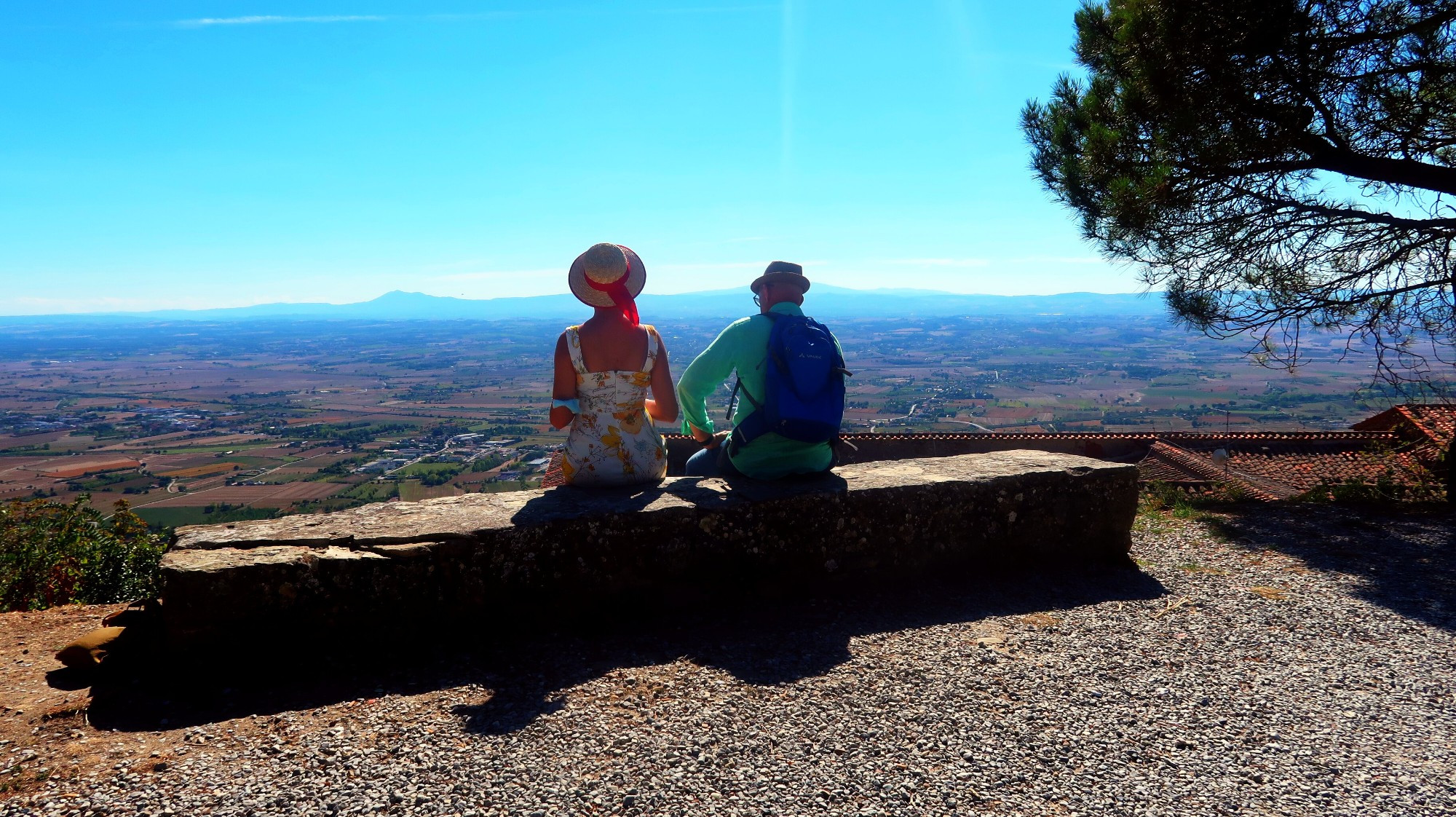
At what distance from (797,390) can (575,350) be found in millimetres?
1354

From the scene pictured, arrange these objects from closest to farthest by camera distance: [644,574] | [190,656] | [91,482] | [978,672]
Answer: [190,656], [978,672], [644,574], [91,482]

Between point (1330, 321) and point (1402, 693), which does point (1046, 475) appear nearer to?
point (1402, 693)

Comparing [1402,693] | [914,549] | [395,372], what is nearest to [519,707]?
[914,549]

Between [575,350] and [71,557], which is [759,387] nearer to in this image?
[575,350]

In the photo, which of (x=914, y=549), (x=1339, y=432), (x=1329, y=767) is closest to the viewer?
(x=1329, y=767)

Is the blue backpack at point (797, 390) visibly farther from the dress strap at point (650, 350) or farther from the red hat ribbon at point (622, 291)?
the red hat ribbon at point (622, 291)

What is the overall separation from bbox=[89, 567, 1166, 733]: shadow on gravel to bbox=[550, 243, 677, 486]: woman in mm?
967

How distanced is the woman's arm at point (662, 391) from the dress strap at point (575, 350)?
1.46ft

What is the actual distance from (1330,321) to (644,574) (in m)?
7.57

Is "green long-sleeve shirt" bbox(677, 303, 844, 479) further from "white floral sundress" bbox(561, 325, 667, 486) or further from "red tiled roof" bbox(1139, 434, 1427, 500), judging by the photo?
"red tiled roof" bbox(1139, 434, 1427, 500)

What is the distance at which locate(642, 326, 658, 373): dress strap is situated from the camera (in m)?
4.39

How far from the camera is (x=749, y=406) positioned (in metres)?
4.54

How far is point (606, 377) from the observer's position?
169 inches

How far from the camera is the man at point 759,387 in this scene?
4.48 metres
